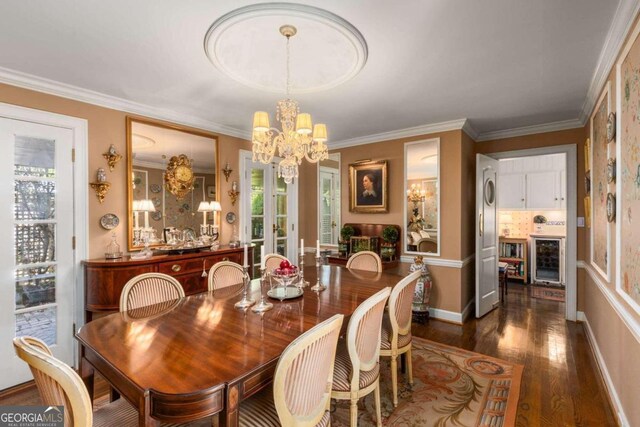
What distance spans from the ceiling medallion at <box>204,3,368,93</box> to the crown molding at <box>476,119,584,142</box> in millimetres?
2954

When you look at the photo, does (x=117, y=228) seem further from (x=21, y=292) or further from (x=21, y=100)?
(x=21, y=100)

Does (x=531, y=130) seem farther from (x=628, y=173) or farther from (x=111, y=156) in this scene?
(x=111, y=156)

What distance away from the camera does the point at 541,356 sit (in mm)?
2891

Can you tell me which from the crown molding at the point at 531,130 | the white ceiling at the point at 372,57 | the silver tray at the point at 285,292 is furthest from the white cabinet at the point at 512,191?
the silver tray at the point at 285,292

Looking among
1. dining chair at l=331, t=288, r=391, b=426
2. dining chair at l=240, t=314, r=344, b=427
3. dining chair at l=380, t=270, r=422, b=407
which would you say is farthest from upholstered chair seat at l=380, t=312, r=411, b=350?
dining chair at l=240, t=314, r=344, b=427

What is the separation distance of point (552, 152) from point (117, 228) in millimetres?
5161

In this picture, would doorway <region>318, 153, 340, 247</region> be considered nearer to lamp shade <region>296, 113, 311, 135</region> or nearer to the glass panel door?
lamp shade <region>296, 113, 311, 135</region>

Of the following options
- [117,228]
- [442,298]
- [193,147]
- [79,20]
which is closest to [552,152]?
[442,298]

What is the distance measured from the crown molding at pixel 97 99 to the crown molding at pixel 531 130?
11.7 ft

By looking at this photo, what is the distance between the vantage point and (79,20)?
1.77 m

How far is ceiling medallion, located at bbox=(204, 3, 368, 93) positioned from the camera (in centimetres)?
169

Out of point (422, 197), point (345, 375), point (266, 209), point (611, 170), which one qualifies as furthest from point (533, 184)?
point (345, 375)

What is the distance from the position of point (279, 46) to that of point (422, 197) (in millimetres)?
2865

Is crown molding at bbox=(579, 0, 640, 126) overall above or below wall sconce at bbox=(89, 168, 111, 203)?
above
